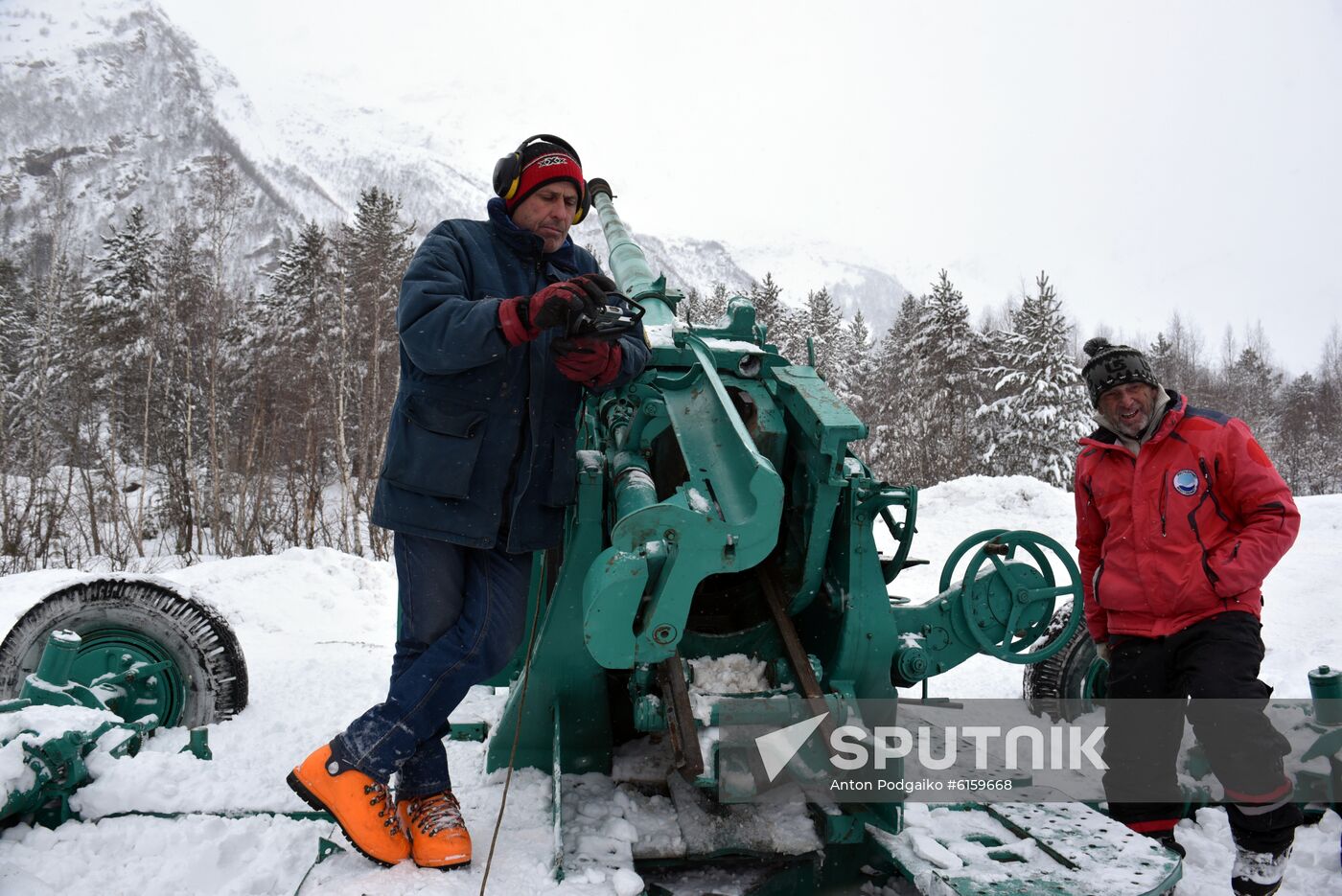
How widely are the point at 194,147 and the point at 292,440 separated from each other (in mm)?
79001

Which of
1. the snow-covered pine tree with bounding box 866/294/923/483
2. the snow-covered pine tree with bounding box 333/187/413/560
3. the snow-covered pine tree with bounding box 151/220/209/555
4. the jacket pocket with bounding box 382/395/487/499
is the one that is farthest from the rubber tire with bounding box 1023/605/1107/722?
the snow-covered pine tree with bounding box 866/294/923/483

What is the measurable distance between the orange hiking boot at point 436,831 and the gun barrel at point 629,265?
233 cm

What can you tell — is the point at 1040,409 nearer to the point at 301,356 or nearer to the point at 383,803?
the point at 301,356

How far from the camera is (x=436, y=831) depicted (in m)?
2.38

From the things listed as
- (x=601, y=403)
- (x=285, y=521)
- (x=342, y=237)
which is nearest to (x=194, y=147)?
(x=342, y=237)

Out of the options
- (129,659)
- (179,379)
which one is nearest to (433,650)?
(129,659)

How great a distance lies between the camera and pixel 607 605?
221cm

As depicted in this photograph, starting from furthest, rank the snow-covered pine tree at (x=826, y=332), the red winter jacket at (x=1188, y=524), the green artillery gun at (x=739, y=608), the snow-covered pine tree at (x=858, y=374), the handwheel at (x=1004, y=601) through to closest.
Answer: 1. the snow-covered pine tree at (x=858, y=374)
2. the snow-covered pine tree at (x=826, y=332)
3. the handwheel at (x=1004, y=601)
4. the red winter jacket at (x=1188, y=524)
5. the green artillery gun at (x=739, y=608)

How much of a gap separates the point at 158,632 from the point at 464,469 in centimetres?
247

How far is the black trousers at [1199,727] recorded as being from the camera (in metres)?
2.74

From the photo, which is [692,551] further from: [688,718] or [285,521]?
[285,521]

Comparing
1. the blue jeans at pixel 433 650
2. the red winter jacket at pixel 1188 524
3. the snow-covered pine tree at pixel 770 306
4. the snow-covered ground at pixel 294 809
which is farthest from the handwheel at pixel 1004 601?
the snow-covered pine tree at pixel 770 306

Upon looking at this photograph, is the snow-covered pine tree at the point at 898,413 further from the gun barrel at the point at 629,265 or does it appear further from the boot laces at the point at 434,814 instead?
the boot laces at the point at 434,814

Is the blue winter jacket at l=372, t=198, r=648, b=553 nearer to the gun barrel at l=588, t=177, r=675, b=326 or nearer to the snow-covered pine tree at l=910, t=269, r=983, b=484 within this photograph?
the gun barrel at l=588, t=177, r=675, b=326
